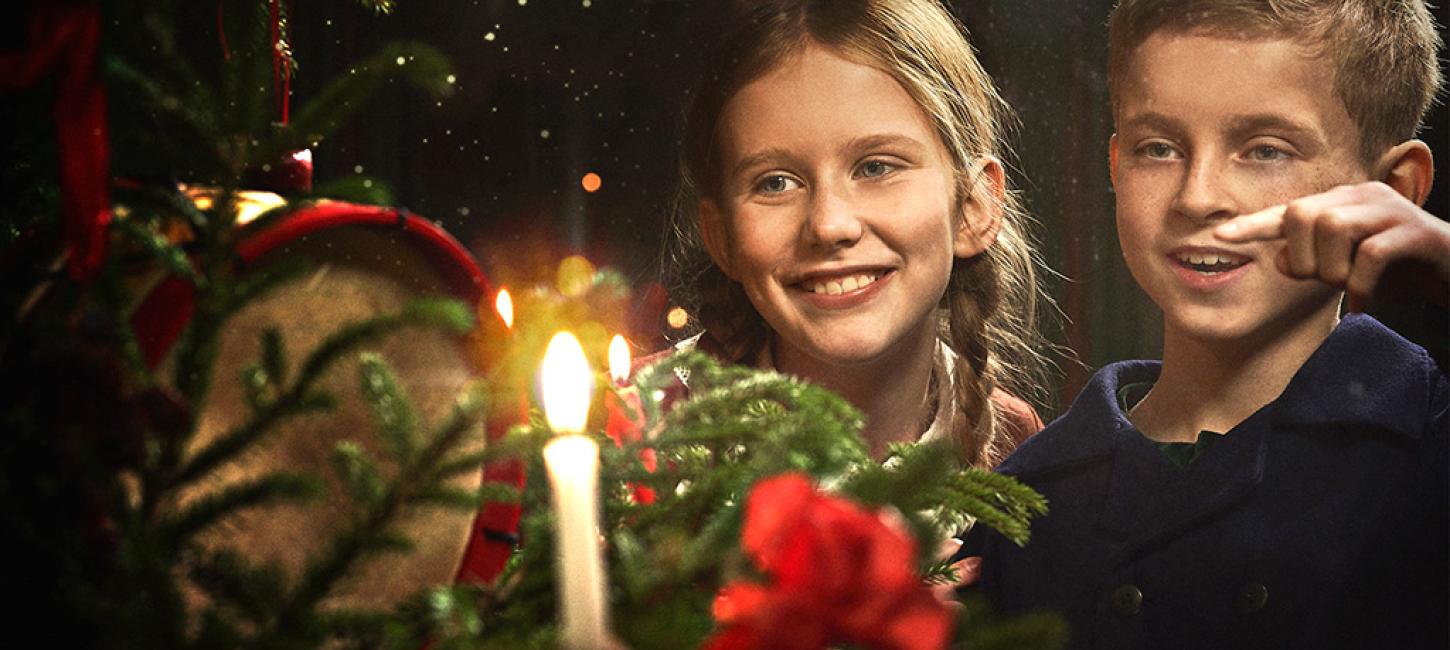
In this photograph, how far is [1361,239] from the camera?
3.36 feet

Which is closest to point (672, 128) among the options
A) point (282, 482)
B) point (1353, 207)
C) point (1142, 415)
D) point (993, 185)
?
point (993, 185)

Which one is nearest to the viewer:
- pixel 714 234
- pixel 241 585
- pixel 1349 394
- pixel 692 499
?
pixel 241 585

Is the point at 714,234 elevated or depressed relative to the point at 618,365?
elevated

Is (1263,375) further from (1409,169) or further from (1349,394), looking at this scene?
(1409,169)

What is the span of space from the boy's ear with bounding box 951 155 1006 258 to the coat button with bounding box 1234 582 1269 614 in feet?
1.53

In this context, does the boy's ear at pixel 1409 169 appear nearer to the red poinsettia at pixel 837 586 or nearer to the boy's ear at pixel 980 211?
the boy's ear at pixel 980 211

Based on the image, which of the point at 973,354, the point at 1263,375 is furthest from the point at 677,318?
the point at 1263,375

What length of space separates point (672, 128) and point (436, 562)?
2.47 feet

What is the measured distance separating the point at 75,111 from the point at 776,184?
2.76 ft

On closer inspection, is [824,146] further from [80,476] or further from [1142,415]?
[80,476]

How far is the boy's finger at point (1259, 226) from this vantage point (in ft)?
3.52

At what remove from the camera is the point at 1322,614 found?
1.04 m

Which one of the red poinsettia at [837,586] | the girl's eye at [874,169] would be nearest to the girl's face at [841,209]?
the girl's eye at [874,169]

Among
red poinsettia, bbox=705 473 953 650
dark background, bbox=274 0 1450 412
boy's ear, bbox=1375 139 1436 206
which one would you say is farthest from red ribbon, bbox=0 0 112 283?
boy's ear, bbox=1375 139 1436 206
